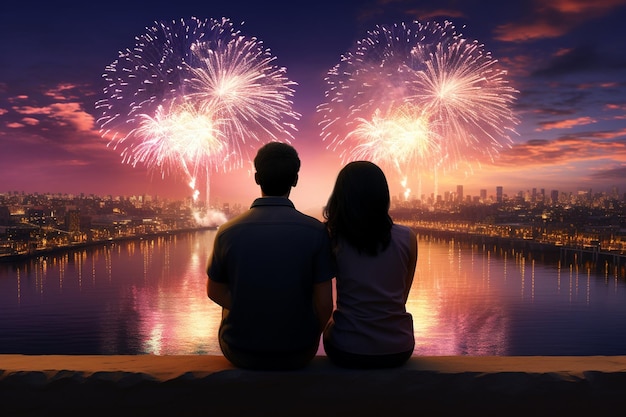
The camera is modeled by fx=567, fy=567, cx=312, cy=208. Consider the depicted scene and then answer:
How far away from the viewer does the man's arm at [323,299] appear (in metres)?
2.66

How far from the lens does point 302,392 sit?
258 centimetres

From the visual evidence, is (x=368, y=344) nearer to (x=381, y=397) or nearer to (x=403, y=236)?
(x=381, y=397)

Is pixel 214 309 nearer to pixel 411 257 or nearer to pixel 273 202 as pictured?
pixel 411 257

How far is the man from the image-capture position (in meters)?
2.56

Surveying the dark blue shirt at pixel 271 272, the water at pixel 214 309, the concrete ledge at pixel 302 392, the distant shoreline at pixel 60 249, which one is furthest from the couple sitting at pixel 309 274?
the distant shoreline at pixel 60 249

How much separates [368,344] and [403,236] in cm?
56

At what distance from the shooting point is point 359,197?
2766 mm

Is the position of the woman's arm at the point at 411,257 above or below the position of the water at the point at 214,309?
above

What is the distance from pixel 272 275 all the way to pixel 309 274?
171 mm

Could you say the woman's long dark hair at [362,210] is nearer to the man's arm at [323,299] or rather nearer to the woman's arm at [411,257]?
the woman's arm at [411,257]

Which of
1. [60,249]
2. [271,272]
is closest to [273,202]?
[271,272]

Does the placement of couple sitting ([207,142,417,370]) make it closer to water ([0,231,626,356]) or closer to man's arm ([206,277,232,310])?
man's arm ([206,277,232,310])

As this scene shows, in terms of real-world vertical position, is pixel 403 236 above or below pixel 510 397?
above

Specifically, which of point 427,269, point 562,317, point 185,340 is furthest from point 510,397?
A: point 427,269
